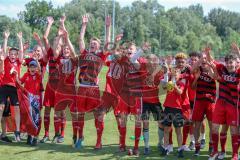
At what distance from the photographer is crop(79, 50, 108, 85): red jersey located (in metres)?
8.94

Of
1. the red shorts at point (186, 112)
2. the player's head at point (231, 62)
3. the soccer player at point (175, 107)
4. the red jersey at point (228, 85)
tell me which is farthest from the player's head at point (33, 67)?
the player's head at point (231, 62)

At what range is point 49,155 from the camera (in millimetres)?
8289

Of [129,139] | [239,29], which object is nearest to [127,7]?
[239,29]

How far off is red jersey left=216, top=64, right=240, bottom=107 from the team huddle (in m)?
0.02

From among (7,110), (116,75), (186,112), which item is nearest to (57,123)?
(7,110)

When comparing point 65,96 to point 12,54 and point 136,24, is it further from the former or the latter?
point 136,24

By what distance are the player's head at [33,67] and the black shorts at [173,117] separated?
121 inches

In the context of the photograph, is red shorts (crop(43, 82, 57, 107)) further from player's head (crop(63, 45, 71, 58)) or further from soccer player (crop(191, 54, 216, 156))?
soccer player (crop(191, 54, 216, 156))

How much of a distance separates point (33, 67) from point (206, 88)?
3793mm

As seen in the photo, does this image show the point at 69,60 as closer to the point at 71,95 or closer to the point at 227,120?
the point at 71,95

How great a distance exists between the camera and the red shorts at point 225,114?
25.5 ft

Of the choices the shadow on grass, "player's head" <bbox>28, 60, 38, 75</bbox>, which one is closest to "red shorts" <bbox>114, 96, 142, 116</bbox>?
the shadow on grass

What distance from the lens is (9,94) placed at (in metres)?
9.40

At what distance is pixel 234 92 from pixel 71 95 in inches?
138
